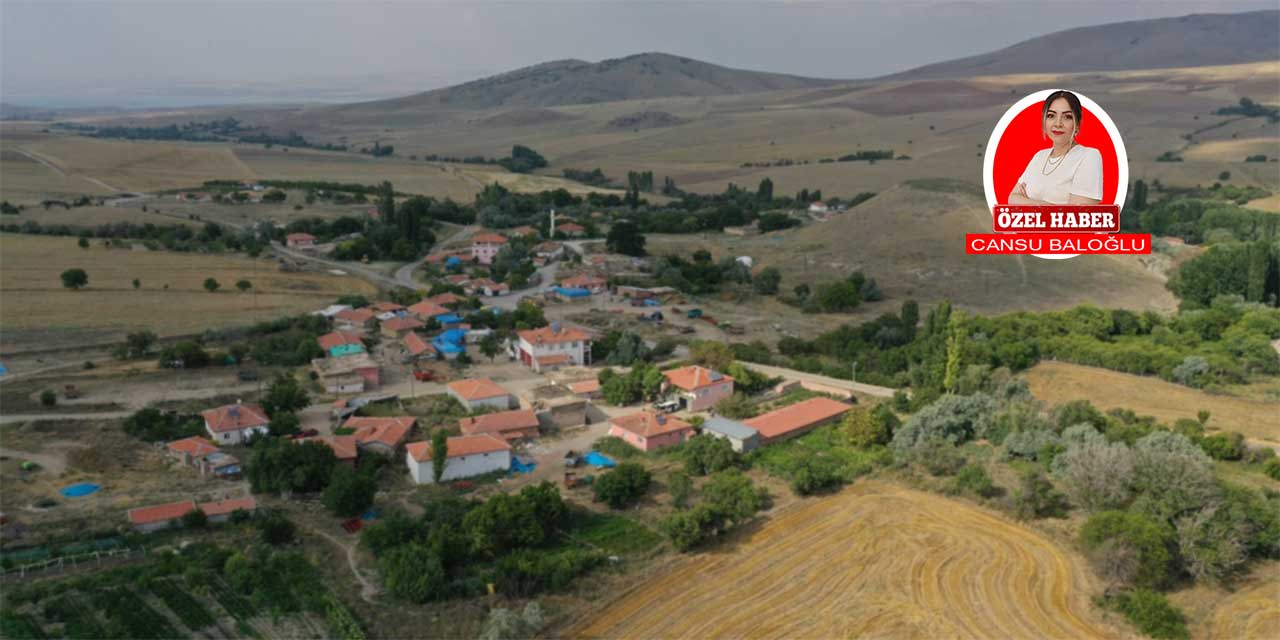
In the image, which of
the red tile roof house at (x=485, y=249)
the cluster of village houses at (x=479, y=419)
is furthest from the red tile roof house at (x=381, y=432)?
the red tile roof house at (x=485, y=249)

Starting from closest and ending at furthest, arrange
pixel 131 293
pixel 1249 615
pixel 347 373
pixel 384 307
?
1. pixel 1249 615
2. pixel 347 373
3. pixel 384 307
4. pixel 131 293

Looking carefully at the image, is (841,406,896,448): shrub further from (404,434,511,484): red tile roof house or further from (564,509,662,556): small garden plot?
(404,434,511,484): red tile roof house

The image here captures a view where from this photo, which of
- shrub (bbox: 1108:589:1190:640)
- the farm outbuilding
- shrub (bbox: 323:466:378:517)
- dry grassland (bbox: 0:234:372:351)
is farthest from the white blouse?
dry grassland (bbox: 0:234:372:351)

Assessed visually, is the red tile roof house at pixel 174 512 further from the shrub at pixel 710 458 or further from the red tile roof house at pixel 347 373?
the shrub at pixel 710 458

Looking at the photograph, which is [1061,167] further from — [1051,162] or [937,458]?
[937,458]

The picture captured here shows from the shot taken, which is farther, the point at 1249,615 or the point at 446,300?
the point at 446,300

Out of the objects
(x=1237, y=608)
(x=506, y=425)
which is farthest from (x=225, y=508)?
(x=1237, y=608)

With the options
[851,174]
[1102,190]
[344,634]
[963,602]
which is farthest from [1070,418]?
[851,174]
